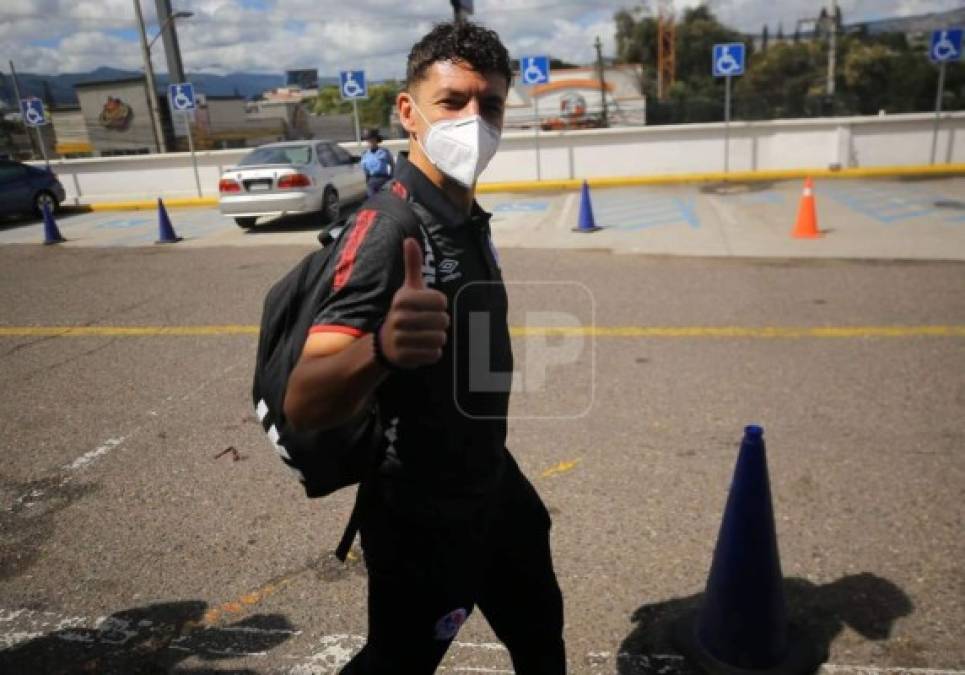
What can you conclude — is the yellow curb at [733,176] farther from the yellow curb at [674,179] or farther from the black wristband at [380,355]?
the black wristband at [380,355]

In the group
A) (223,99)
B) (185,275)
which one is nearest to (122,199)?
(185,275)

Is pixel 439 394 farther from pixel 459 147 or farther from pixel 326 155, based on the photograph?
pixel 326 155

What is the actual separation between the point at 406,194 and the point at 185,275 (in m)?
8.56

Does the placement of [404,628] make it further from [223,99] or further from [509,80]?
[223,99]

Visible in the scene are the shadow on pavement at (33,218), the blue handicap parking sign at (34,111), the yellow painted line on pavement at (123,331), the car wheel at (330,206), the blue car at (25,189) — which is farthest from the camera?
the blue handicap parking sign at (34,111)

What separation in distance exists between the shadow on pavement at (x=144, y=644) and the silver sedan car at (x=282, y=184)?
34.2 ft

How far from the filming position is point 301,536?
10.7ft

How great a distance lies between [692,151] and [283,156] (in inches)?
400

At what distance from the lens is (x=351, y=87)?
17438 mm

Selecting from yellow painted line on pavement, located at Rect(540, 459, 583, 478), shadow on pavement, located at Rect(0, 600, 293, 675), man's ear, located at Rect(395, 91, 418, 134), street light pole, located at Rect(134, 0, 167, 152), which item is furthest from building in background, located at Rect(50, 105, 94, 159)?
man's ear, located at Rect(395, 91, 418, 134)

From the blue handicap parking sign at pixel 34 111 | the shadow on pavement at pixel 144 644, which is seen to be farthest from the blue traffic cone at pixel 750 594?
the blue handicap parking sign at pixel 34 111

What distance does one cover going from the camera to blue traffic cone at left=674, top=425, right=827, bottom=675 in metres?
2.33

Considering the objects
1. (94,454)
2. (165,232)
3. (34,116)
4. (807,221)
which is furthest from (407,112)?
(34,116)

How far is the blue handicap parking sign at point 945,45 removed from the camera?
49.4ft
